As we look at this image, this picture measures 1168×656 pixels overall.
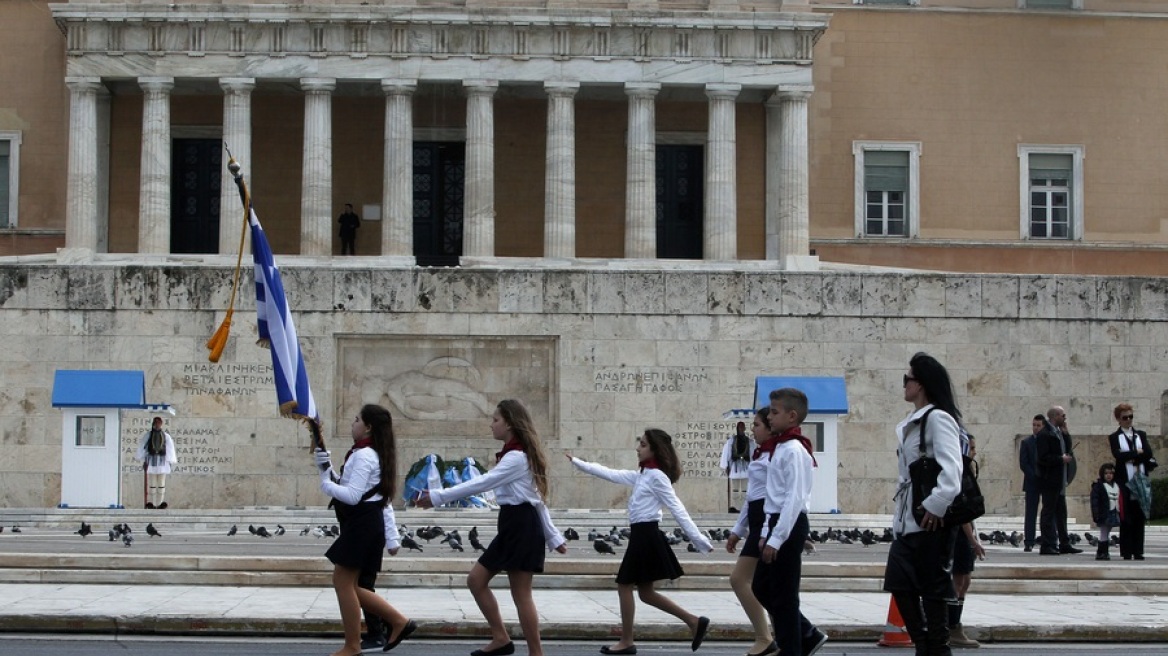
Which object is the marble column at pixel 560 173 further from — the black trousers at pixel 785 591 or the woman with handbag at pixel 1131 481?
the black trousers at pixel 785 591

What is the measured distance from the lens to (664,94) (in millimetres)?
46594

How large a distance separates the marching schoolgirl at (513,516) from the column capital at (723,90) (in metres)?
32.7

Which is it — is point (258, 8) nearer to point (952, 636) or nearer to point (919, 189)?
point (919, 189)

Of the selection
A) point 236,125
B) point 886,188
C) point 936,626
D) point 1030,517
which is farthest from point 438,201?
point 936,626

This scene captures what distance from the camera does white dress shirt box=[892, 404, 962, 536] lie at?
11.0 metres

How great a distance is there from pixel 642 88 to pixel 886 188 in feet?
23.9

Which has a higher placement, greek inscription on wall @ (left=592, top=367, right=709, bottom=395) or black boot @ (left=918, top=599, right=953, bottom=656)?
greek inscription on wall @ (left=592, top=367, right=709, bottom=395)

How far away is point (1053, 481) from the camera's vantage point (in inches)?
897

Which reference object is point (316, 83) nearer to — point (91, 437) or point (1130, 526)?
point (91, 437)

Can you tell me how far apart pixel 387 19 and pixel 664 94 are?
6.91m

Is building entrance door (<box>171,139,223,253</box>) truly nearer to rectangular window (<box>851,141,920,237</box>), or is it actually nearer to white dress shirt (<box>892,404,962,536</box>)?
rectangular window (<box>851,141,920,237</box>)

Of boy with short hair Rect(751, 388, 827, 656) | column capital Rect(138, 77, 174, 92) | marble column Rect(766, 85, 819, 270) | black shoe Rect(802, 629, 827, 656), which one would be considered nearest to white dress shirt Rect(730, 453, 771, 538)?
boy with short hair Rect(751, 388, 827, 656)

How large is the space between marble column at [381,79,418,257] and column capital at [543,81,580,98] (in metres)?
3.07

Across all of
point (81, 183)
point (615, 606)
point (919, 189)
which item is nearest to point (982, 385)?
point (919, 189)
